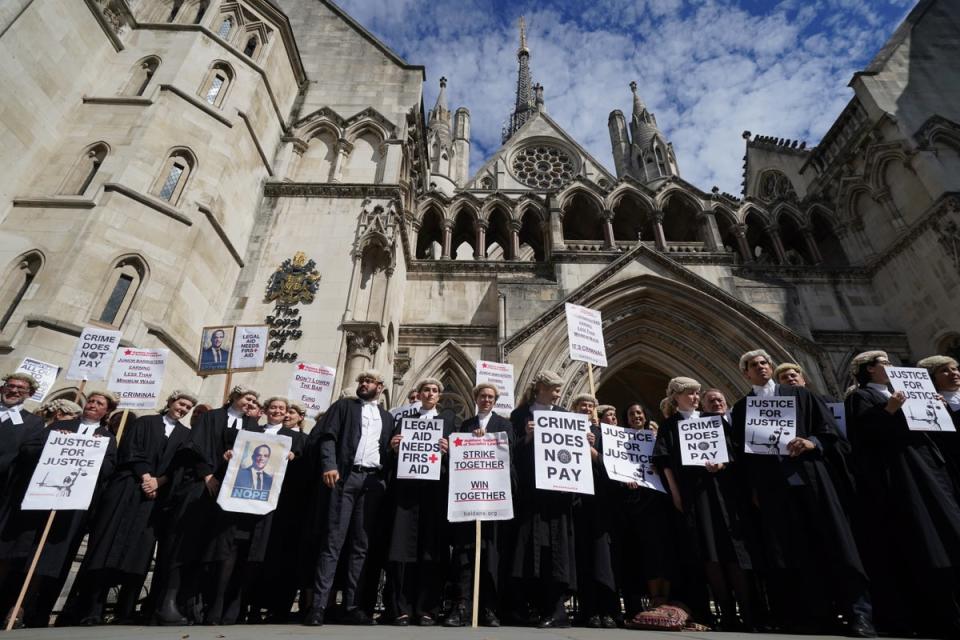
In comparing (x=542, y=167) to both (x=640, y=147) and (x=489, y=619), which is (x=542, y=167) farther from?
(x=489, y=619)

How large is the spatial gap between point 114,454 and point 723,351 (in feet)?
40.2

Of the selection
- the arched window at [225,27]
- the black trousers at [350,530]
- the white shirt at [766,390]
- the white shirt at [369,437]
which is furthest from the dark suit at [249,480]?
the arched window at [225,27]

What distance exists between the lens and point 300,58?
50.9 feet

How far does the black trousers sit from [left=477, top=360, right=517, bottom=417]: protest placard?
3098 millimetres

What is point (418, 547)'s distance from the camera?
437 cm

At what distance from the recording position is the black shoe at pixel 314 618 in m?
3.76

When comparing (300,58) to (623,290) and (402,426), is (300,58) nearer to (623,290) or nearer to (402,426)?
(623,290)

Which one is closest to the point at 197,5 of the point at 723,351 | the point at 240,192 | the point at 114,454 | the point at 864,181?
the point at 240,192

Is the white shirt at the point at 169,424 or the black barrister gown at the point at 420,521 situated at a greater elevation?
the white shirt at the point at 169,424

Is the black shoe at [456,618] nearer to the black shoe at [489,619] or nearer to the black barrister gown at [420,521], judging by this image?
the black shoe at [489,619]

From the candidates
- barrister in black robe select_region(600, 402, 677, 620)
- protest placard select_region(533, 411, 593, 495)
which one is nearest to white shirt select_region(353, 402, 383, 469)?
protest placard select_region(533, 411, 593, 495)

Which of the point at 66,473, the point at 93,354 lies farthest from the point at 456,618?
the point at 93,354

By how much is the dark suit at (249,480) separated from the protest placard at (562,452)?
2409 mm

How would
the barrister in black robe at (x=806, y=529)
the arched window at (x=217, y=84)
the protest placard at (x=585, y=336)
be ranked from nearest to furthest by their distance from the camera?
the barrister in black robe at (x=806, y=529) < the protest placard at (x=585, y=336) < the arched window at (x=217, y=84)
